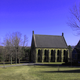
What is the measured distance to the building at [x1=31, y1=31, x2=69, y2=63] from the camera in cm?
5497

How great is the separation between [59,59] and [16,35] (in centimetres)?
2194

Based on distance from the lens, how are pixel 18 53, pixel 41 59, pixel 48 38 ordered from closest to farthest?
1. pixel 18 53
2. pixel 41 59
3. pixel 48 38

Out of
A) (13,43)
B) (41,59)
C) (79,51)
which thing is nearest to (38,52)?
(41,59)

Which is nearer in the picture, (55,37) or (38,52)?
(38,52)

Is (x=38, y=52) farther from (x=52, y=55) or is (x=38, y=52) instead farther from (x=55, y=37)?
(x=55, y=37)

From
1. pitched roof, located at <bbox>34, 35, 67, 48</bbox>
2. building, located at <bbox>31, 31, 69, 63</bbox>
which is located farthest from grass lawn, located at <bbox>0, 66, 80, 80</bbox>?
pitched roof, located at <bbox>34, 35, 67, 48</bbox>

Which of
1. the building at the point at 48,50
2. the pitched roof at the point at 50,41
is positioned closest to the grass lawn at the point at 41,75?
the building at the point at 48,50

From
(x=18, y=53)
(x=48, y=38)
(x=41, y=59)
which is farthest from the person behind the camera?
(x=48, y=38)

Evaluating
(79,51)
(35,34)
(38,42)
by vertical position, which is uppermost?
(35,34)

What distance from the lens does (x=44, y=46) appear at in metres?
55.8

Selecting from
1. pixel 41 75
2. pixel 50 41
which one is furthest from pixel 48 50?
pixel 41 75

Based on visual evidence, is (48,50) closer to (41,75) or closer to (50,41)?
(50,41)

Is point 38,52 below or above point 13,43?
below

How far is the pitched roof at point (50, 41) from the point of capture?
5657 centimetres
